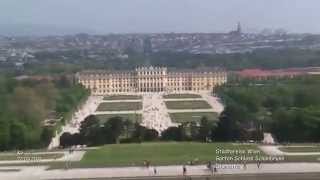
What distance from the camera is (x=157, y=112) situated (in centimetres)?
3909

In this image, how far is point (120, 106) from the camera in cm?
4362

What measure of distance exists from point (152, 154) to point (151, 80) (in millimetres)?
42928

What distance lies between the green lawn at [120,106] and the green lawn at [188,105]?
6.45 feet

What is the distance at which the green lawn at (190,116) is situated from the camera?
3432 cm

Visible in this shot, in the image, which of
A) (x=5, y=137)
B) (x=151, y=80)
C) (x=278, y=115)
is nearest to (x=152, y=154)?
(x=5, y=137)

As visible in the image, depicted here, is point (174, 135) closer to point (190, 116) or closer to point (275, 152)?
point (275, 152)

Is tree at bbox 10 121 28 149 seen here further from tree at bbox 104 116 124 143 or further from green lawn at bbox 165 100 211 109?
green lawn at bbox 165 100 211 109

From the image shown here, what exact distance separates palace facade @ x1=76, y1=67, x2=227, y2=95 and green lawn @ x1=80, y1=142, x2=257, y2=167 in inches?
1524

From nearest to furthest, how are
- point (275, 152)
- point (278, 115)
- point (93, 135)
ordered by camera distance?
point (275, 152)
point (93, 135)
point (278, 115)

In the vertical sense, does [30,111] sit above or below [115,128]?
above

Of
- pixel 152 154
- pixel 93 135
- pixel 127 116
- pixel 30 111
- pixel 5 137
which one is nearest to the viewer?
pixel 152 154

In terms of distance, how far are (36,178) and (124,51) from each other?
91036 millimetres


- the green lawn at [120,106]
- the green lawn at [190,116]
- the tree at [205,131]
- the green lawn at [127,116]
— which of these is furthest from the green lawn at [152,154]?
the green lawn at [120,106]

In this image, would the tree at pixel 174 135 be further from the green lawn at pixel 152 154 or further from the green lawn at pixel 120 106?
the green lawn at pixel 120 106
